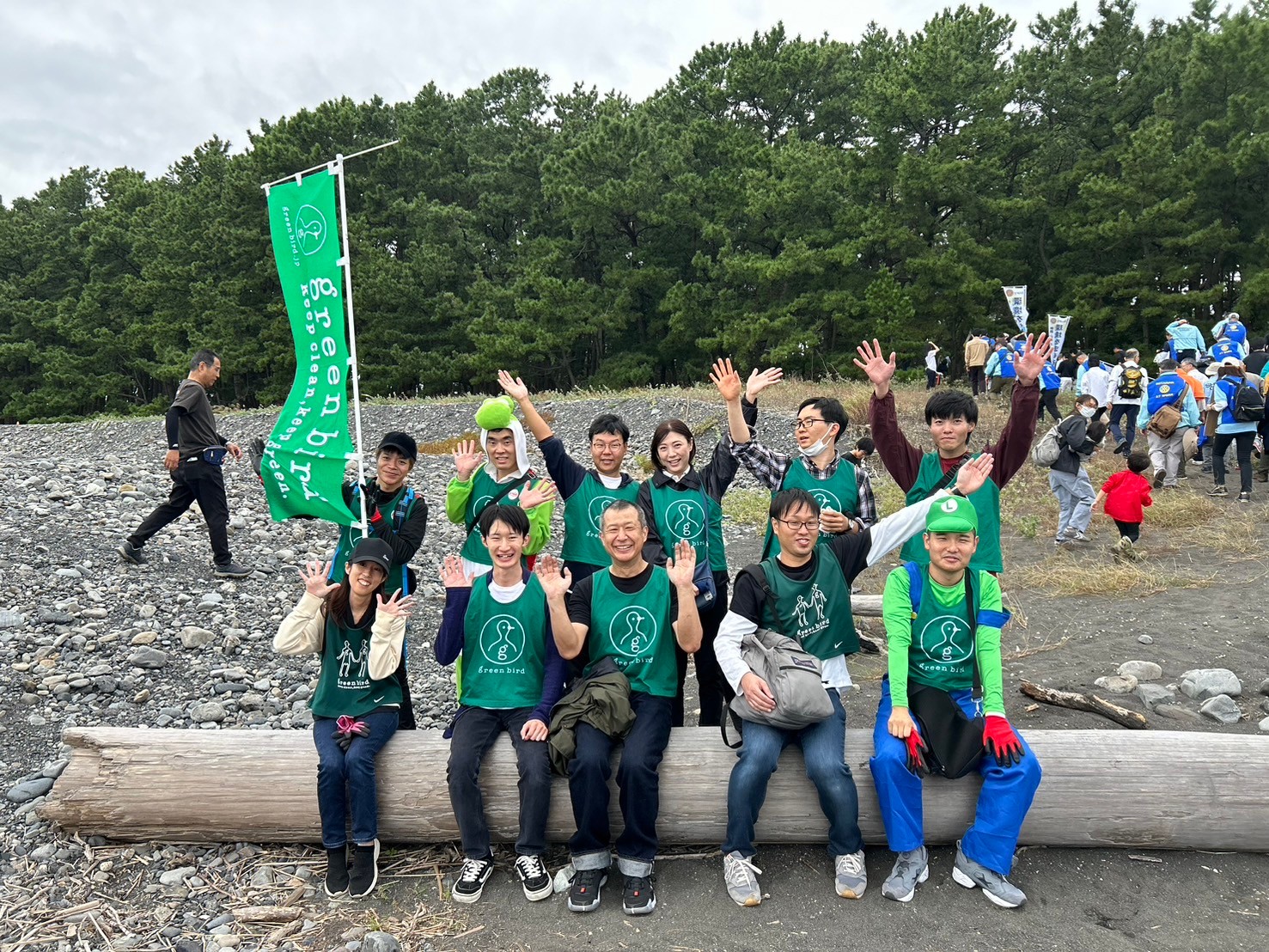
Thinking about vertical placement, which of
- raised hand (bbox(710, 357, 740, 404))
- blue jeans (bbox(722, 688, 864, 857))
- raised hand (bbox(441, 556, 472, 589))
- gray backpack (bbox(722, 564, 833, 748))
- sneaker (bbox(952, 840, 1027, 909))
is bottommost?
sneaker (bbox(952, 840, 1027, 909))

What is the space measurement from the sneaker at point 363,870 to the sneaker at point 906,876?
2.33 metres

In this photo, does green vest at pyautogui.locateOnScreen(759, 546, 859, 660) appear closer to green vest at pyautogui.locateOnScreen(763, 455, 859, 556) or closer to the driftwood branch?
green vest at pyautogui.locateOnScreen(763, 455, 859, 556)

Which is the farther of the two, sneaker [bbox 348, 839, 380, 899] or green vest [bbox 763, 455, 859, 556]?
green vest [bbox 763, 455, 859, 556]

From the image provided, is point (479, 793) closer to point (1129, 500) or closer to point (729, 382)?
point (729, 382)

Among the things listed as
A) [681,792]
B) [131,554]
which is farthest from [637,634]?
[131,554]

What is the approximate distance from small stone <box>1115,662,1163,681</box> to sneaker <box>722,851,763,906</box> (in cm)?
377

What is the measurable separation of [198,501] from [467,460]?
14.4ft

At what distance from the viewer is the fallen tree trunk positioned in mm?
3992

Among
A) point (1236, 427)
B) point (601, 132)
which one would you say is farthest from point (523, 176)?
point (1236, 427)

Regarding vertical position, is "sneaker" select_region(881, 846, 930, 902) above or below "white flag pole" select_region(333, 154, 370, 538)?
below

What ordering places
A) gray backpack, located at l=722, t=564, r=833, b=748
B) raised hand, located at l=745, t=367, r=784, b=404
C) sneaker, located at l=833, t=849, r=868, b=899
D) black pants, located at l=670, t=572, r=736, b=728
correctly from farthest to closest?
raised hand, located at l=745, t=367, r=784, b=404, black pants, located at l=670, t=572, r=736, b=728, gray backpack, located at l=722, t=564, r=833, b=748, sneaker, located at l=833, t=849, r=868, b=899

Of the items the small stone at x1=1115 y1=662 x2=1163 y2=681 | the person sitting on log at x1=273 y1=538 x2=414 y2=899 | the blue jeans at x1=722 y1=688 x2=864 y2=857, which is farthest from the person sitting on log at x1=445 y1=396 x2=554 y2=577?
the small stone at x1=1115 y1=662 x2=1163 y2=681

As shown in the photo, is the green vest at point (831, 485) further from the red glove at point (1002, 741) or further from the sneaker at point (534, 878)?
the sneaker at point (534, 878)

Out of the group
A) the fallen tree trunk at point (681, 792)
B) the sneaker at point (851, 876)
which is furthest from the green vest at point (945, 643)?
the sneaker at point (851, 876)
